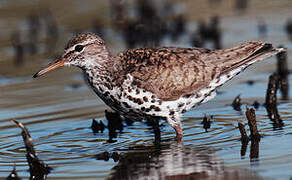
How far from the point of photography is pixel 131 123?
1169 cm

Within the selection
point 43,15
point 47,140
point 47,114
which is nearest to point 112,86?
point 47,140

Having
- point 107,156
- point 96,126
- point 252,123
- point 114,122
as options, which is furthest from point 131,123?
point 252,123

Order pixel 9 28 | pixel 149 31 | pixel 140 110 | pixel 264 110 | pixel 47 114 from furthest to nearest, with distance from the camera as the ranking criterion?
pixel 9 28 < pixel 149 31 < pixel 47 114 < pixel 264 110 < pixel 140 110

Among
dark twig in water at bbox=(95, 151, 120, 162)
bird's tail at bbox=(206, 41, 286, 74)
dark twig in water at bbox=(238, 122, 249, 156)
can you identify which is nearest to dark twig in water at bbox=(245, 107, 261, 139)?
dark twig in water at bbox=(238, 122, 249, 156)

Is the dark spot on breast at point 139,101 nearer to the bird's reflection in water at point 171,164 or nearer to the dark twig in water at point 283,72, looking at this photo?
the bird's reflection in water at point 171,164

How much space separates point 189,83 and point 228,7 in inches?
404

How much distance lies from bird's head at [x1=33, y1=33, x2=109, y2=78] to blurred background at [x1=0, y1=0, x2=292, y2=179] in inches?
45.9

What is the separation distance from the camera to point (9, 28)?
753 inches

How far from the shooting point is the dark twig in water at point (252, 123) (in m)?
9.70

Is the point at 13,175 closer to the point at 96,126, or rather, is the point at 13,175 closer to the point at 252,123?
the point at 96,126

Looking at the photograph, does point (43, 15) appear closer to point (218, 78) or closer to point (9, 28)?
point (9, 28)

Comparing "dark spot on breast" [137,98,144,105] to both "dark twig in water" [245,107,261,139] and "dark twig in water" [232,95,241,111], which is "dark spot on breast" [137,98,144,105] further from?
"dark twig in water" [232,95,241,111]

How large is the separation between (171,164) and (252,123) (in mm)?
1540

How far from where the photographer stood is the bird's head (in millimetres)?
10953
